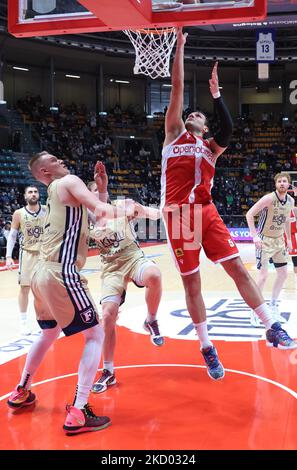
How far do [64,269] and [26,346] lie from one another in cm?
250

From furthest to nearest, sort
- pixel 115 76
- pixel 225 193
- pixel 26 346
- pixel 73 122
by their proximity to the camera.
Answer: pixel 115 76 < pixel 73 122 < pixel 225 193 < pixel 26 346

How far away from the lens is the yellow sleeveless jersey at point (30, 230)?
6.55m

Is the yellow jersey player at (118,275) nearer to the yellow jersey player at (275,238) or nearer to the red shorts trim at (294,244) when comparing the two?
the yellow jersey player at (275,238)

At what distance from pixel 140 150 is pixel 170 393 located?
989 inches

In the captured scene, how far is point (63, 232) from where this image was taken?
11.9ft

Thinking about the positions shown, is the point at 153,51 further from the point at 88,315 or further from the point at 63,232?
the point at 88,315

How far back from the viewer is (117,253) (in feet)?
16.2

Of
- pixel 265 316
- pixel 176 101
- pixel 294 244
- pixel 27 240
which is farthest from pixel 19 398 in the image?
pixel 294 244

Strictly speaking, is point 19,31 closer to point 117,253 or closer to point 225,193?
point 117,253

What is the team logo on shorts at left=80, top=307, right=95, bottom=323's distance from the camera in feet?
11.6

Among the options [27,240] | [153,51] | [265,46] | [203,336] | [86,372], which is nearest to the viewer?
[86,372]

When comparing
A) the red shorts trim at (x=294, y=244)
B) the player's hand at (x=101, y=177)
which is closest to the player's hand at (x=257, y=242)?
the red shorts trim at (x=294, y=244)

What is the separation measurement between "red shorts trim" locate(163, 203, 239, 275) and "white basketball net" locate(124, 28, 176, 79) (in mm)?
3032

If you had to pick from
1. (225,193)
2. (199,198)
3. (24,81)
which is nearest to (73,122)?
(24,81)
